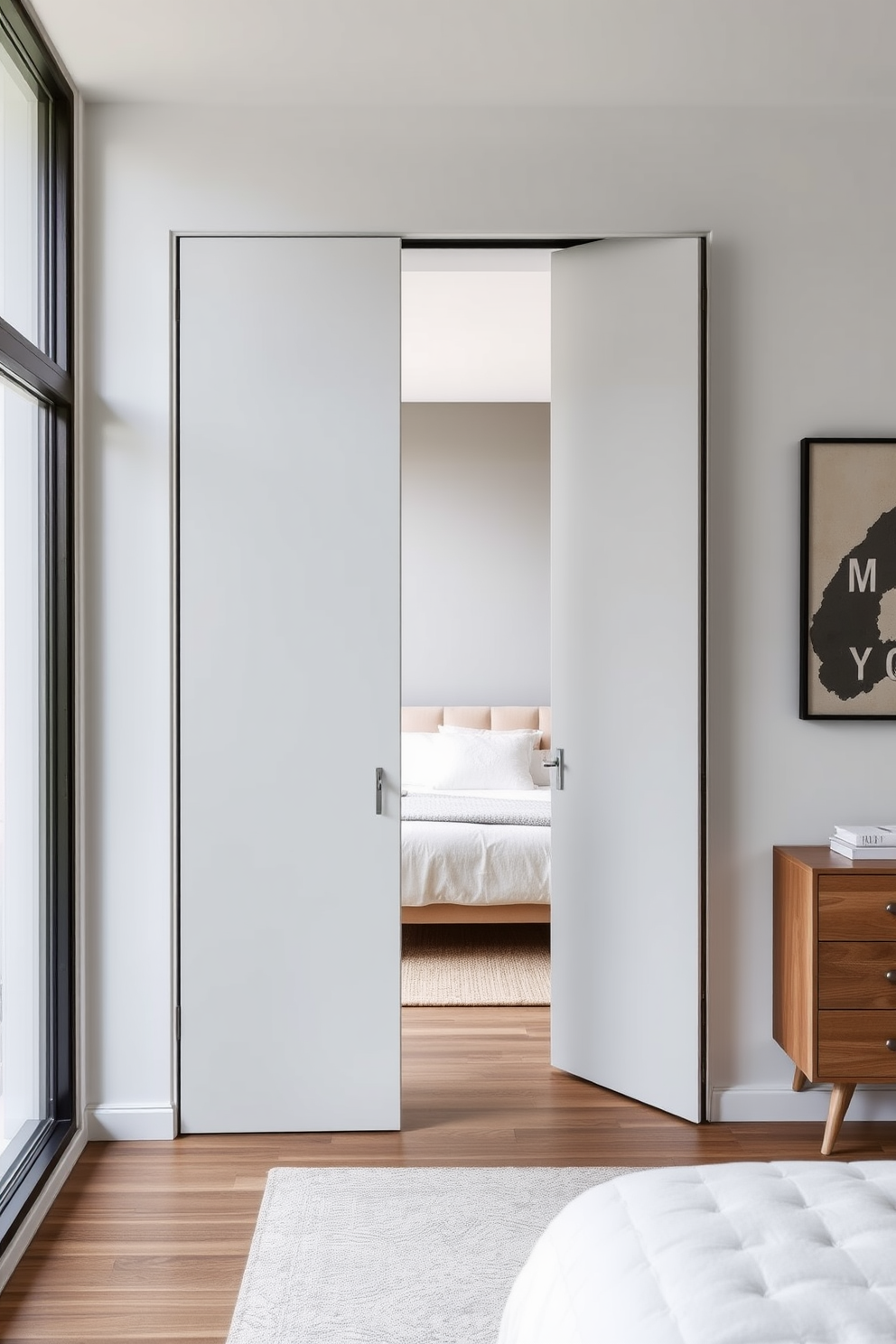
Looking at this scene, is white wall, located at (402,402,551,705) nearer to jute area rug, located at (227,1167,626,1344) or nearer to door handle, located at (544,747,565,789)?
door handle, located at (544,747,565,789)

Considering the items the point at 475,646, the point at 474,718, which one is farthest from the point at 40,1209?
the point at 475,646

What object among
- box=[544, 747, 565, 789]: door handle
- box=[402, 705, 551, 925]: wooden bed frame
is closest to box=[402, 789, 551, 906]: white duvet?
box=[544, 747, 565, 789]: door handle

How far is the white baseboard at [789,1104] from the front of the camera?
Answer: 269 cm

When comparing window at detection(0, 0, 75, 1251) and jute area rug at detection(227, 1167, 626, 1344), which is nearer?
jute area rug at detection(227, 1167, 626, 1344)

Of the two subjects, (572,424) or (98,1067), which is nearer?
(98,1067)

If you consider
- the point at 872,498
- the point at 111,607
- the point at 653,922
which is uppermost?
the point at 872,498

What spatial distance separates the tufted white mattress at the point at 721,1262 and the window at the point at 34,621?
4.42 ft

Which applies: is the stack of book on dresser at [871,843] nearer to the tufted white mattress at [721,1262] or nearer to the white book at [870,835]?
the white book at [870,835]

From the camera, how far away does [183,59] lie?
7.92 ft

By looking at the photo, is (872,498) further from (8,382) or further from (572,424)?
(8,382)

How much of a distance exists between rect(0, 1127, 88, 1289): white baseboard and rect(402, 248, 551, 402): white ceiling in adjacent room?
258cm

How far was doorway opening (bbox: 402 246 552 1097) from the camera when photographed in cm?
397

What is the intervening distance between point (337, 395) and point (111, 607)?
0.84m

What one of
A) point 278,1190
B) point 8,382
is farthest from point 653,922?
point 8,382
